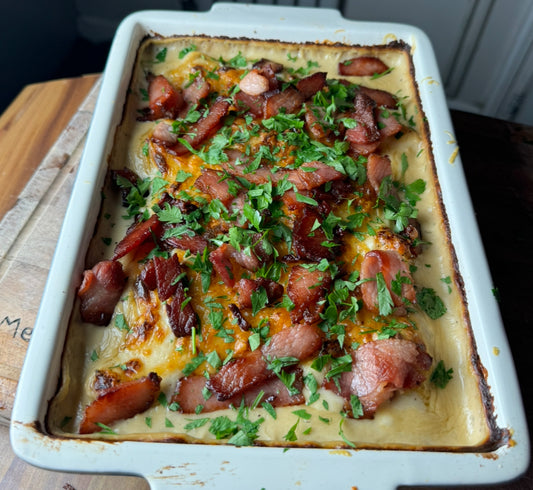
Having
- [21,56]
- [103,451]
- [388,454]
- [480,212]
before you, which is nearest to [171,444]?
[103,451]

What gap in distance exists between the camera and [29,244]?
2.29 m

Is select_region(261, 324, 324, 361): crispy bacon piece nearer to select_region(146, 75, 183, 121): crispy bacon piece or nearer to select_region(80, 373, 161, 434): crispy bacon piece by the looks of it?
select_region(80, 373, 161, 434): crispy bacon piece

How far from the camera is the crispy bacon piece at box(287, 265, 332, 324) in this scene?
1.77 m

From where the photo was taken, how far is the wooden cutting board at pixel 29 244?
199 centimetres

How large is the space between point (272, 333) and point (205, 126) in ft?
3.13

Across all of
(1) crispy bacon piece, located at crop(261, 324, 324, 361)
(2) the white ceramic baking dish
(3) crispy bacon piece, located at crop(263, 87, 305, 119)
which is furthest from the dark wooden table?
(3) crispy bacon piece, located at crop(263, 87, 305, 119)

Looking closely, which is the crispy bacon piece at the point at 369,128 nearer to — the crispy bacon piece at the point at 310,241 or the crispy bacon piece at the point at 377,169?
the crispy bacon piece at the point at 377,169

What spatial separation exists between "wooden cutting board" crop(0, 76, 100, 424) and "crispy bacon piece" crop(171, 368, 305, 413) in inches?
25.6

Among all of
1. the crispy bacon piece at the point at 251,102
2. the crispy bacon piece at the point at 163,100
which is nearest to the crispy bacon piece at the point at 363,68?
the crispy bacon piece at the point at 251,102

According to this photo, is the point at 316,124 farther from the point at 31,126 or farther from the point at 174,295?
the point at 31,126

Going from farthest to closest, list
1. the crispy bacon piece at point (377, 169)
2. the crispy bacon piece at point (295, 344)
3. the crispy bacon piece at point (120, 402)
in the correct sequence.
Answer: the crispy bacon piece at point (377, 169) → the crispy bacon piece at point (295, 344) → the crispy bacon piece at point (120, 402)

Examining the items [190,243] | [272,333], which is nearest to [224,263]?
[190,243]

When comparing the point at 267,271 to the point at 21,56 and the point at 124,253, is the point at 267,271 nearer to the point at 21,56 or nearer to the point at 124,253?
the point at 124,253

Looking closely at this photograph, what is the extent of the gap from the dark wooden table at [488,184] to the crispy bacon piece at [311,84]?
0.81m
